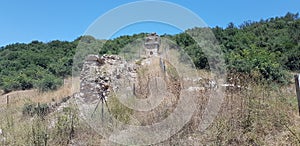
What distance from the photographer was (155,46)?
10.8 m

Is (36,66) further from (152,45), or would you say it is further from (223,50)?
(223,50)

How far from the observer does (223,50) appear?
13758mm

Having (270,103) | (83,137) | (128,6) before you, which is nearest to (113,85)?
(128,6)

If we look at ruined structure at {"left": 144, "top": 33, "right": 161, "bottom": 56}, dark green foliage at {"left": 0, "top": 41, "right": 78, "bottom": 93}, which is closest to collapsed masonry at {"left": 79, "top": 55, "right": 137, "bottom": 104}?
ruined structure at {"left": 144, "top": 33, "right": 161, "bottom": 56}

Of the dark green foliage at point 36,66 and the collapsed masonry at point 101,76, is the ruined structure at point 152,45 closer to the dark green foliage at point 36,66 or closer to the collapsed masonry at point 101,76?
the collapsed masonry at point 101,76

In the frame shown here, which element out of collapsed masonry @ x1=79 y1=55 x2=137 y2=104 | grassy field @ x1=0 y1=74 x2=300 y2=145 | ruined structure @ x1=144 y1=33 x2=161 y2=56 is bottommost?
grassy field @ x1=0 y1=74 x2=300 y2=145

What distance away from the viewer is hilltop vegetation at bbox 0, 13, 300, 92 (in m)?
9.81

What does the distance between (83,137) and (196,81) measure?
2390 mm

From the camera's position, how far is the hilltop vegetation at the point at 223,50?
981 cm

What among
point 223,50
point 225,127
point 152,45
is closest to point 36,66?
point 152,45

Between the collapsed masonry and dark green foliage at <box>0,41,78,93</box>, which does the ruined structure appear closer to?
the collapsed masonry

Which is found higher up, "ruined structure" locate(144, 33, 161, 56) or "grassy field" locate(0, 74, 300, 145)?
"ruined structure" locate(144, 33, 161, 56)

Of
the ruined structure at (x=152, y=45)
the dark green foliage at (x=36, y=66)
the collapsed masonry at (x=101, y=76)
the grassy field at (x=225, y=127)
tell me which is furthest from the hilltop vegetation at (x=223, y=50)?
the ruined structure at (x=152, y=45)

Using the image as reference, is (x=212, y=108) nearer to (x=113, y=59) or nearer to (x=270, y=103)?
(x=270, y=103)
